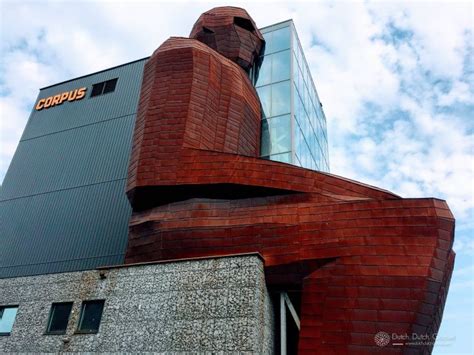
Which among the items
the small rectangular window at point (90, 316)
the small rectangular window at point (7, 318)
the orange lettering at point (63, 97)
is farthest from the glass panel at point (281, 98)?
the orange lettering at point (63, 97)

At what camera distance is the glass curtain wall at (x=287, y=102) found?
2441 cm

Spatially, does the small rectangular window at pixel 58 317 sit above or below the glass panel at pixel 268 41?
below

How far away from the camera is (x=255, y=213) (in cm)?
1614

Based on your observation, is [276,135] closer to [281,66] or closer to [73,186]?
[281,66]

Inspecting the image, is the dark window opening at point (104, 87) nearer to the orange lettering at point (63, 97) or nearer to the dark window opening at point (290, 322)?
the orange lettering at point (63, 97)

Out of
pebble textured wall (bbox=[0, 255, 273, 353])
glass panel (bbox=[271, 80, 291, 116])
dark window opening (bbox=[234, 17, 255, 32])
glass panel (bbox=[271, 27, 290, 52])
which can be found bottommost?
pebble textured wall (bbox=[0, 255, 273, 353])

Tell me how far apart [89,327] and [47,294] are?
2881 mm

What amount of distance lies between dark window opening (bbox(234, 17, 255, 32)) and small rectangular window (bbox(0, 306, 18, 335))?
18830 mm

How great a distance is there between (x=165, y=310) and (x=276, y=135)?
42.7ft

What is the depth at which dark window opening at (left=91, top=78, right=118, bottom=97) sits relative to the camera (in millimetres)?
34134

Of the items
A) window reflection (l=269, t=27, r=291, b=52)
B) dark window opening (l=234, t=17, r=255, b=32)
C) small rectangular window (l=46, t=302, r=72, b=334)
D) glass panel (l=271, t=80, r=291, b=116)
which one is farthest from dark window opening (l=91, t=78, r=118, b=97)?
small rectangular window (l=46, t=302, r=72, b=334)

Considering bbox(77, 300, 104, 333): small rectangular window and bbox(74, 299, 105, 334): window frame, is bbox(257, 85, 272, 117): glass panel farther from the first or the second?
bbox(77, 300, 104, 333): small rectangular window

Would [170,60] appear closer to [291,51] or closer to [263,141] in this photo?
[263,141]

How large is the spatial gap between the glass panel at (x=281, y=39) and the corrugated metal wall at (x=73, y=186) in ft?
35.9
